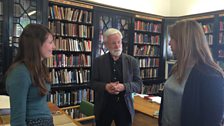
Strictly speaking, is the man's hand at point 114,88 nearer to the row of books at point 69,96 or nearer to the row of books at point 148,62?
the row of books at point 69,96

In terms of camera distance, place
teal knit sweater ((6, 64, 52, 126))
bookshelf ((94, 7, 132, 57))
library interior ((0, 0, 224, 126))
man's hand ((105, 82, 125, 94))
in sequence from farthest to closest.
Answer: bookshelf ((94, 7, 132, 57)) → man's hand ((105, 82, 125, 94)) → library interior ((0, 0, 224, 126)) → teal knit sweater ((6, 64, 52, 126))

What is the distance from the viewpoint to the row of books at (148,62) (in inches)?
203

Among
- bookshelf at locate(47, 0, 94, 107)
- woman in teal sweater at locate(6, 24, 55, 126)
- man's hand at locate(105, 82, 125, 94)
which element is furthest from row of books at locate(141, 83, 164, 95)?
woman in teal sweater at locate(6, 24, 55, 126)

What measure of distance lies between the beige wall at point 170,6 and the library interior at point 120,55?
22 mm

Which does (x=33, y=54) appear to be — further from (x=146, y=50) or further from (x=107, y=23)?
(x=146, y=50)

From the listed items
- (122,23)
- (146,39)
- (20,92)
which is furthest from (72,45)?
(20,92)

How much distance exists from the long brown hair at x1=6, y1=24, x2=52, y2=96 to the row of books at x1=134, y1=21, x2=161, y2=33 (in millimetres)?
3939

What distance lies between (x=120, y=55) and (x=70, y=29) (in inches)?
85.4

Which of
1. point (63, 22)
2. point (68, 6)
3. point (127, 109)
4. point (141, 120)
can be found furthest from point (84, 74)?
point (127, 109)

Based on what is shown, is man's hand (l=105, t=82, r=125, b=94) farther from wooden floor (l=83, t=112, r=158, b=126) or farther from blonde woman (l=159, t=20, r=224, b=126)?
wooden floor (l=83, t=112, r=158, b=126)

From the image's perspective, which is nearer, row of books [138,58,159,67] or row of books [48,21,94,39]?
row of books [48,21,94,39]

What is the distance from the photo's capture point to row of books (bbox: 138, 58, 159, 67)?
516 centimetres

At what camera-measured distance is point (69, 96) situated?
3.98m

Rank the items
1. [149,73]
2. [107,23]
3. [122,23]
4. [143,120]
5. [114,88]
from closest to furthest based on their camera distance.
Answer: [114,88]
[143,120]
[107,23]
[122,23]
[149,73]
